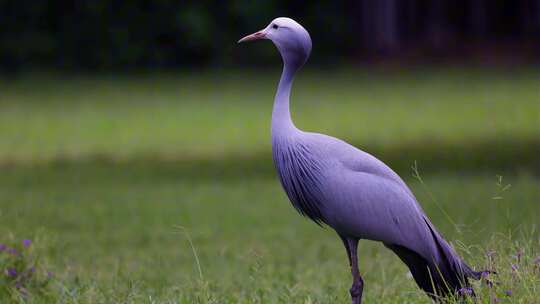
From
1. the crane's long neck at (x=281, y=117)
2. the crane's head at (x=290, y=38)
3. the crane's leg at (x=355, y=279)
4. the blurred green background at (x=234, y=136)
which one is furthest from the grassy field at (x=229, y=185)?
the crane's head at (x=290, y=38)

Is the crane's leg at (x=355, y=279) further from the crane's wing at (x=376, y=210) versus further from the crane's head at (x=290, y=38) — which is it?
the crane's head at (x=290, y=38)

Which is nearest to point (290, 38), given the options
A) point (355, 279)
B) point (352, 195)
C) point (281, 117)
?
point (281, 117)

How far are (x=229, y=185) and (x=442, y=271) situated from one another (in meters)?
7.87

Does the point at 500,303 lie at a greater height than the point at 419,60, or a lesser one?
greater

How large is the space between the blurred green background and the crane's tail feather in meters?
0.14

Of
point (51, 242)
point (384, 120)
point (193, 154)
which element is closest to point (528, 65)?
point (384, 120)

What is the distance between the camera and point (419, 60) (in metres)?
29.9

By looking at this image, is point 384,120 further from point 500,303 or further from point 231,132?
point 500,303

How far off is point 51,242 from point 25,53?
77.2 ft

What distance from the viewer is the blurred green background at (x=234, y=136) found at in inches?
290

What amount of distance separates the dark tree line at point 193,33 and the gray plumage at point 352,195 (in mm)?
25323

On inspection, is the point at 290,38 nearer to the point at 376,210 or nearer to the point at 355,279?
the point at 376,210

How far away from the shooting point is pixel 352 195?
16.6 feet

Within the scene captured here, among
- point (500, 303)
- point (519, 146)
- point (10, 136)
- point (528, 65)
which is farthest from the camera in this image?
point (528, 65)
